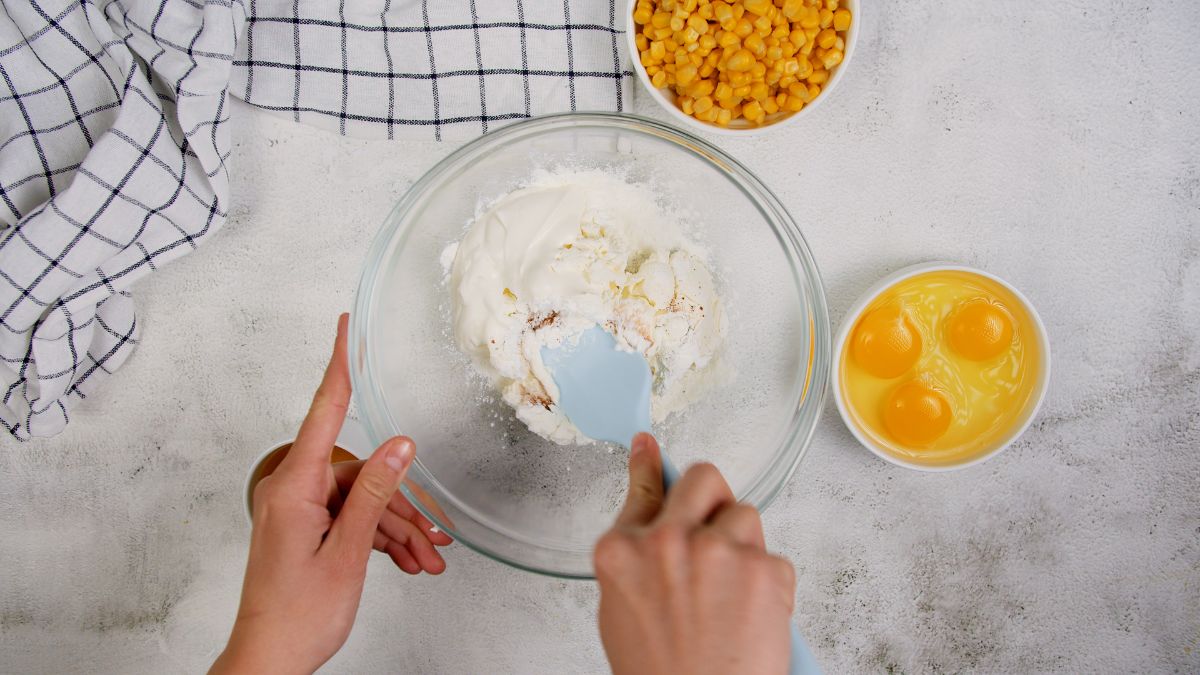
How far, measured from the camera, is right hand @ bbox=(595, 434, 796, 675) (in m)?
0.82

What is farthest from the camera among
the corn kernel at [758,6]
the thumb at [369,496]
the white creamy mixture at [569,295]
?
the corn kernel at [758,6]

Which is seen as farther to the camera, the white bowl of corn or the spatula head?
the white bowl of corn

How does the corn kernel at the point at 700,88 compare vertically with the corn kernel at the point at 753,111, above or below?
above

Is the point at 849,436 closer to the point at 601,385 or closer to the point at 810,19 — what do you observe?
the point at 601,385

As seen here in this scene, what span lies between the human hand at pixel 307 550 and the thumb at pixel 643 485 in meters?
0.37

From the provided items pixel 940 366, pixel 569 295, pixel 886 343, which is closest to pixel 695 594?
pixel 569 295

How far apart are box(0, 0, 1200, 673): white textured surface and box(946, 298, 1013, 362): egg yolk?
0.50 ft

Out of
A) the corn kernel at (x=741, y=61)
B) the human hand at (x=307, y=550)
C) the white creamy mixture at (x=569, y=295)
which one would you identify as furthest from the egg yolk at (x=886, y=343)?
the human hand at (x=307, y=550)

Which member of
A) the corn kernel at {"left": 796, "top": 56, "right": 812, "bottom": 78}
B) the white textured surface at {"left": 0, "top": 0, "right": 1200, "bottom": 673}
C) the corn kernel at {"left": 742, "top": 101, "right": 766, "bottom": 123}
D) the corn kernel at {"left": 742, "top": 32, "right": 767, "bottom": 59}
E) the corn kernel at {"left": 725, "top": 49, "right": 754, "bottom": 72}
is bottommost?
the white textured surface at {"left": 0, "top": 0, "right": 1200, "bottom": 673}

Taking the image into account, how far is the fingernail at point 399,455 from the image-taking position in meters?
1.13

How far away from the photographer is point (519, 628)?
1571 mm

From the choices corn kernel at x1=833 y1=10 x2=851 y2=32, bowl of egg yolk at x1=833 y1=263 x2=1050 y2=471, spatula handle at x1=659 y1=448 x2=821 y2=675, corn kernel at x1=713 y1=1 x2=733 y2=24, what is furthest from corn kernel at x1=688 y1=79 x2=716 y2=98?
spatula handle at x1=659 y1=448 x2=821 y2=675

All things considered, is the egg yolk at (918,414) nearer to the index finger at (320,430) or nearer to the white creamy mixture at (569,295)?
the white creamy mixture at (569,295)

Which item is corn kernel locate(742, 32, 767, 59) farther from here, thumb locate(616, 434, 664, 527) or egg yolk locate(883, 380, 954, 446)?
thumb locate(616, 434, 664, 527)
